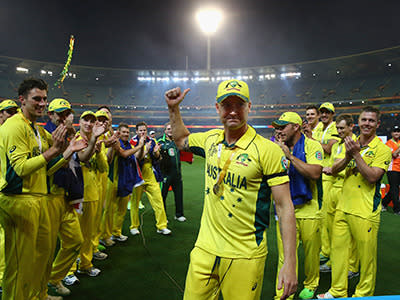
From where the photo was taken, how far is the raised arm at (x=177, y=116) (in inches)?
86.5

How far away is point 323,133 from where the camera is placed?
5562mm

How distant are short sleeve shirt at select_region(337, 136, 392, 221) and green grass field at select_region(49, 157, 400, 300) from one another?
4.47ft

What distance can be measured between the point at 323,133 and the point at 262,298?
3.65 m

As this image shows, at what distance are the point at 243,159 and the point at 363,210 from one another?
2279mm

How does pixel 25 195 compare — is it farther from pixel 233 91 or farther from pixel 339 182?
pixel 339 182

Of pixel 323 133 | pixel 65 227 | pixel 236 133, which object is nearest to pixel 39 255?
pixel 65 227

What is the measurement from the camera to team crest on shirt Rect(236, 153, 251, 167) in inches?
74.6

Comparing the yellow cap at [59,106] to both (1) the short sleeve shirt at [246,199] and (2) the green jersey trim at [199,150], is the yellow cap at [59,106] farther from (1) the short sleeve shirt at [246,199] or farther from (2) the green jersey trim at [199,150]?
(1) the short sleeve shirt at [246,199]

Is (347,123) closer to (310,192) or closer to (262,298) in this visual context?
(310,192)

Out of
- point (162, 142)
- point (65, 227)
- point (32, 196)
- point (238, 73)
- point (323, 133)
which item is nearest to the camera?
point (32, 196)

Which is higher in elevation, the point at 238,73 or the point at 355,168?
the point at 238,73

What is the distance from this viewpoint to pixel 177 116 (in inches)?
90.0

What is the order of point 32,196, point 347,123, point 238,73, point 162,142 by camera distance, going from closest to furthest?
point 32,196, point 347,123, point 162,142, point 238,73

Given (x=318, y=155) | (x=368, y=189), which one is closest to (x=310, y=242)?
(x=368, y=189)
